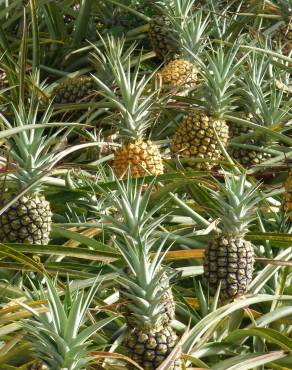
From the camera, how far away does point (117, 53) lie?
12.3ft

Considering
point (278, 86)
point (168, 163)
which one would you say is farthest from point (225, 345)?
point (278, 86)

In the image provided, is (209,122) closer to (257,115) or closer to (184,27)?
(257,115)

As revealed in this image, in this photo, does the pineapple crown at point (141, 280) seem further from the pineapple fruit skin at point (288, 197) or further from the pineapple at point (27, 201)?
the pineapple fruit skin at point (288, 197)

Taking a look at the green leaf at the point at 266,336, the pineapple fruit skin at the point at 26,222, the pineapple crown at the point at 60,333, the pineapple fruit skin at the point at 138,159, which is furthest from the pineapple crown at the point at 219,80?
the pineapple crown at the point at 60,333

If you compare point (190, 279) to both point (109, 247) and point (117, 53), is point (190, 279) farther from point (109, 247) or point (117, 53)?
point (117, 53)

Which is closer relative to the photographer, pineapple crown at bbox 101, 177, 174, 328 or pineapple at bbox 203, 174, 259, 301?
pineapple crown at bbox 101, 177, 174, 328

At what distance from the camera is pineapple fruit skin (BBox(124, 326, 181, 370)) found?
234cm

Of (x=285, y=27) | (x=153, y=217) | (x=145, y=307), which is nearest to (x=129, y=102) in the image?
(x=153, y=217)

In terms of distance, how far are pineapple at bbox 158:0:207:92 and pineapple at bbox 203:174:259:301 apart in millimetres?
1157

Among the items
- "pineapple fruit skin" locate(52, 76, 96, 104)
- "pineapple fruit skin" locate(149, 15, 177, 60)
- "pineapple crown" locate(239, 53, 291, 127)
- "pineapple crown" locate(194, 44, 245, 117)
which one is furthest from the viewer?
"pineapple fruit skin" locate(149, 15, 177, 60)

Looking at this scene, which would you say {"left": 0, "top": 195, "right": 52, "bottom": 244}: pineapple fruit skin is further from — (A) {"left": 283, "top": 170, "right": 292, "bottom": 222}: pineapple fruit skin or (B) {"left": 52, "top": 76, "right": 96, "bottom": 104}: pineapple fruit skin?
(B) {"left": 52, "top": 76, "right": 96, "bottom": 104}: pineapple fruit skin

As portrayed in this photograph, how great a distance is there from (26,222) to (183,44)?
172 cm

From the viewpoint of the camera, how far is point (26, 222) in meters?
2.89

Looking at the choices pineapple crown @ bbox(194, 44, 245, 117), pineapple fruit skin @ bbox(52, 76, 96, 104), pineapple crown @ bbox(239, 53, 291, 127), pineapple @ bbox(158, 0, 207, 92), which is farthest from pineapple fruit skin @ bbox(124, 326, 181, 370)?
pineapple fruit skin @ bbox(52, 76, 96, 104)
